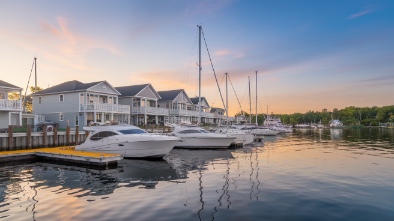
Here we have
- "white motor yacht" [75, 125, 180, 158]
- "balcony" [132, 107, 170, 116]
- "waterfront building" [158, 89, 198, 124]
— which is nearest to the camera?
"white motor yacht" [75, 125, 180, 158]

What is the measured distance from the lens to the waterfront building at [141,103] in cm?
4891

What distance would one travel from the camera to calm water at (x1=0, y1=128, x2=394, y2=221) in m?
9.07

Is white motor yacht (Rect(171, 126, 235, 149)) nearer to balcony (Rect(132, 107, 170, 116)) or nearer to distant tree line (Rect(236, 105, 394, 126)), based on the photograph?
balcony (Rect(132, 107, 170, 116))

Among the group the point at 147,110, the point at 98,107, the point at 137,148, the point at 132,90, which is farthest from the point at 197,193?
the point at 132,90

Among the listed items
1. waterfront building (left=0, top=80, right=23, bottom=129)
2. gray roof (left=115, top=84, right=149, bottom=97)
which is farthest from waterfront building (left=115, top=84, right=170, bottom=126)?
waterfront building (left=0, top=80, right=23, bottom=129)

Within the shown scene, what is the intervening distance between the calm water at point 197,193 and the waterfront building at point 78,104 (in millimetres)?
22637

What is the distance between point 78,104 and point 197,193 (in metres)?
33.8

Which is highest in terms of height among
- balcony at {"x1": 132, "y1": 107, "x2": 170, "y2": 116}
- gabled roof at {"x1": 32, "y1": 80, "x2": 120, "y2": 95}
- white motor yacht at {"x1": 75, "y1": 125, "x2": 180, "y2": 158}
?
gabled roof at {"x1": 32, "y1": 80, "x2": 120, "y2": 95}

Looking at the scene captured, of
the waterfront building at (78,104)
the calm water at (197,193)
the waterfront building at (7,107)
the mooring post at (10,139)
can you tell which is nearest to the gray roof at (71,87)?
the waterfront building at (78,104)

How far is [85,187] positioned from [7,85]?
89.0 ft

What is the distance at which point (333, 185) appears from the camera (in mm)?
13141

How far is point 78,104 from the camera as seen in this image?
40.5 metres

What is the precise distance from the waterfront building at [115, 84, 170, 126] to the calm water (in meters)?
30.5

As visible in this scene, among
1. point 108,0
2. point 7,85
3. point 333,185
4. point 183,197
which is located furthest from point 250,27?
point 7,85
